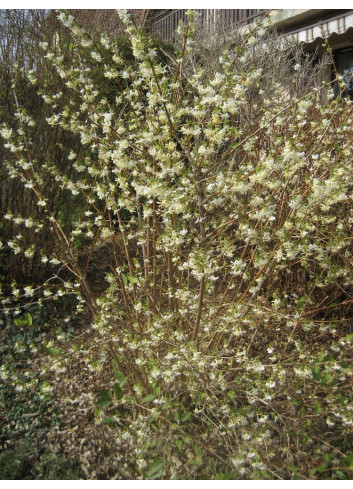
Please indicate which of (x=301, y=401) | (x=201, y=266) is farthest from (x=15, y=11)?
(x=301, y=401)

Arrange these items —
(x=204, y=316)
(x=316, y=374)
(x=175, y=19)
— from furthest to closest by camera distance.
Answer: (x=175, y=19) → (x=204, y=316) → (x=316, y=374)

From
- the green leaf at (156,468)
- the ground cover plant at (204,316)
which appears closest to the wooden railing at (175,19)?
the ground cover plant at (204,316)

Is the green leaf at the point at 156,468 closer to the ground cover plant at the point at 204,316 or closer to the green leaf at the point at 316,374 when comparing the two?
the ground cover plant at the point at 204,316

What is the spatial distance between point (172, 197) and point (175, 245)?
227 mm

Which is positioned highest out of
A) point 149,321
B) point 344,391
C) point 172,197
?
point 172,197

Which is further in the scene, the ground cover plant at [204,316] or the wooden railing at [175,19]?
the wooden railing at [175,19]

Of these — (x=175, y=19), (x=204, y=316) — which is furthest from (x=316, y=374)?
(x=175, y=19)

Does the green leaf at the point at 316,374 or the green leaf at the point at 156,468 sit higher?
the green leaf at the point at 316,374

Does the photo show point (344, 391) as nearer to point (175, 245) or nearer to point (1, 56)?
point (175, 245)

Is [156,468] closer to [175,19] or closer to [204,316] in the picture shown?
[204,316]

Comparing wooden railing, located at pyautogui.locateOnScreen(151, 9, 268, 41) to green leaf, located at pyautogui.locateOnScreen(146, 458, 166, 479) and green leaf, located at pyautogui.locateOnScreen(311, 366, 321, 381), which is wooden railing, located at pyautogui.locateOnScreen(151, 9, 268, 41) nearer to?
green leaf, located at pyautogui.locateOnScreen(311, 366, 321, 381)

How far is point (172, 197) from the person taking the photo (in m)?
1.66
